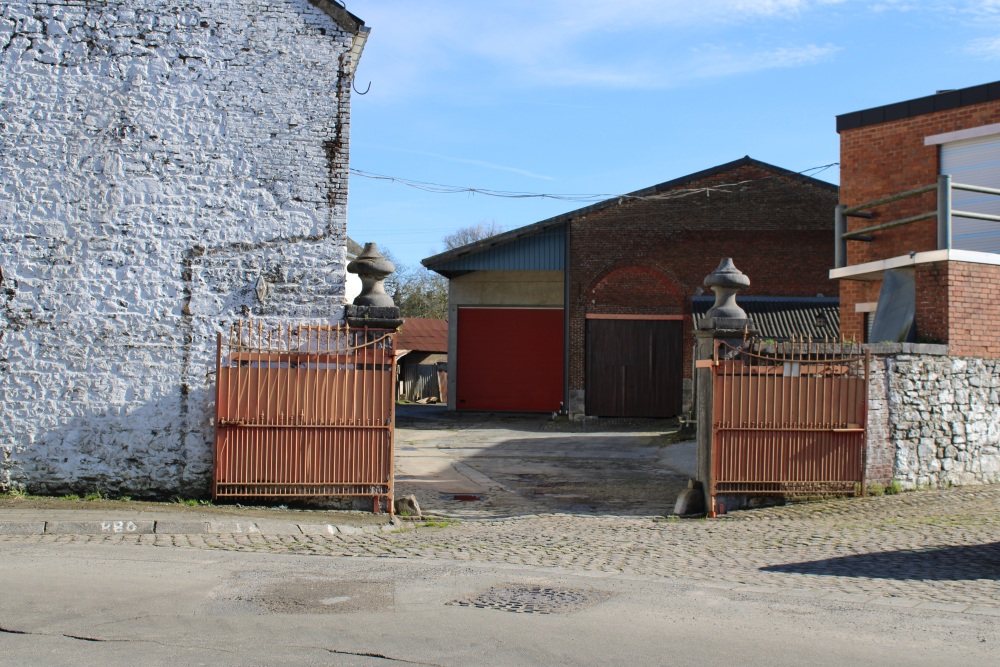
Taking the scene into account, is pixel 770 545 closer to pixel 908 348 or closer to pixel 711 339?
pixel 711 339

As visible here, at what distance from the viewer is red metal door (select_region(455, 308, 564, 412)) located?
30.8m

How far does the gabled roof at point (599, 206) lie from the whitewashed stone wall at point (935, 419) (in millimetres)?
15499

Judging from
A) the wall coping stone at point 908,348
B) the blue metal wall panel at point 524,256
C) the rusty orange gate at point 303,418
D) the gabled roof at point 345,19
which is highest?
Answer: the gabled roof at point 345,19

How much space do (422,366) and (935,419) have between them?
31.3 metres

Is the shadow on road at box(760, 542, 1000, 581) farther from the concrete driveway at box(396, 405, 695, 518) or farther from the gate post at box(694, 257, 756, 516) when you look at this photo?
the concrete driveway at box(396, 405, 695, 518)

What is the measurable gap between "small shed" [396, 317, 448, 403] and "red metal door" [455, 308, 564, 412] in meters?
9.29

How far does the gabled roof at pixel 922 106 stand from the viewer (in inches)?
611

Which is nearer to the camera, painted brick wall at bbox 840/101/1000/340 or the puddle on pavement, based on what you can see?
the puddle on pavement

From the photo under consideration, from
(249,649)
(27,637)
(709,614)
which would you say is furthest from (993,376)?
(27,637)

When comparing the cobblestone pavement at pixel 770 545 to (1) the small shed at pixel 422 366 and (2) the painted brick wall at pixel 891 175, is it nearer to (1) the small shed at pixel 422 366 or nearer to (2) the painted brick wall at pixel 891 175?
(2) the painted brick wall at pixel 891 175

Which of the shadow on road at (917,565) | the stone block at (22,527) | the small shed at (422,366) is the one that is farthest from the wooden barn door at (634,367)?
the stone block at (22,527)

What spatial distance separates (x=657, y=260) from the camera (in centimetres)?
2800

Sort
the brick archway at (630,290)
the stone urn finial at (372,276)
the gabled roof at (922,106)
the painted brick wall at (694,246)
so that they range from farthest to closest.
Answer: the brick archway at (630,290)
the painted brick wall at (694,246)
the gabled roof at (922,106)
the stone urn finial at (372,276)

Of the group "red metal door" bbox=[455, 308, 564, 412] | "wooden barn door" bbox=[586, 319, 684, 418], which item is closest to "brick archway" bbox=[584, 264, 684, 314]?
"wooden barn door" bbox=[586, 319, 684, 418]
